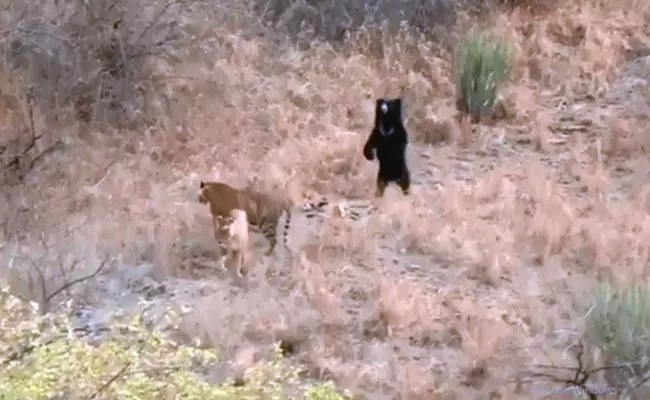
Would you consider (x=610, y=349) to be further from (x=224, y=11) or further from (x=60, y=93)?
(x=224, y=11)

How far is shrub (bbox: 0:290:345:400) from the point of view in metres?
2.37

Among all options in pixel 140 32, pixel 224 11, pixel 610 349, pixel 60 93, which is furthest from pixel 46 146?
pixel 610 349

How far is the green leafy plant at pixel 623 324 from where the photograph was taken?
4.03 meters

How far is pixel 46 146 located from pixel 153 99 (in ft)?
3.20

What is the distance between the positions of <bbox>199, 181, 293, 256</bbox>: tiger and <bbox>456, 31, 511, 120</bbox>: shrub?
2.56m

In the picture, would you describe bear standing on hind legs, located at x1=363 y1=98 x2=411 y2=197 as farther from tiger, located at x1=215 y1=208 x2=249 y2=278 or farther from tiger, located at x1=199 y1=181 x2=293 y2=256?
tiger, located at x1=215 y1=208 x2=249 y2=278

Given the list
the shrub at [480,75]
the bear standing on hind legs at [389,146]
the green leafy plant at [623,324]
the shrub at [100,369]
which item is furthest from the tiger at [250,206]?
the shrub at [480,75]

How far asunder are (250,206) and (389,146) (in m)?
1.14

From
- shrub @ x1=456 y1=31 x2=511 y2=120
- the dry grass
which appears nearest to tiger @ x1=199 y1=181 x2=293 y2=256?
the dry grass

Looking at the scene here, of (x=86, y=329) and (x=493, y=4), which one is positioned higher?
(x=493, y=4)

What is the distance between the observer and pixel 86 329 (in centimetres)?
442

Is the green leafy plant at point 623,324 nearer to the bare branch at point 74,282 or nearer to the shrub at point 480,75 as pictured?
the bare branch at point 74,282

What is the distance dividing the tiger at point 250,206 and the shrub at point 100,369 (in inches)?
92.7

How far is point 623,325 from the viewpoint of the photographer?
4062 millimetres
